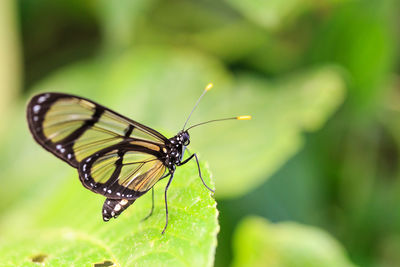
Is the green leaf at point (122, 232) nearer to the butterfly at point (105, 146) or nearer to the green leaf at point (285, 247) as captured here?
the butterfly at point (105, 146)

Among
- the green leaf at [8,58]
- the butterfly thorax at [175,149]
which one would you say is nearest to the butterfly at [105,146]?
the butterfly thorax at [175,149]

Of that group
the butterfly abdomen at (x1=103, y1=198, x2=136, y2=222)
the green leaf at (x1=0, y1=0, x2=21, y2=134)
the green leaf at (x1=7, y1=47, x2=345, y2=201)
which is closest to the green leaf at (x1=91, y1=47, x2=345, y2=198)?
the green leaf at (x1=7, y1=47, x2=345, y2=201)

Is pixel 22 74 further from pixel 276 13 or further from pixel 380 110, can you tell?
pixel 380 110

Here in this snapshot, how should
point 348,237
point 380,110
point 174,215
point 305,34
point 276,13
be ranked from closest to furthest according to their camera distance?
1. point 174,215
2. point 276,13
3. point 348,237
4. point 380,110
5. point 305,34

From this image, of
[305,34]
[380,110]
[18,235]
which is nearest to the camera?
[18,235]

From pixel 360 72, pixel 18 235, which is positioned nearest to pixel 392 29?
pixel 360 72

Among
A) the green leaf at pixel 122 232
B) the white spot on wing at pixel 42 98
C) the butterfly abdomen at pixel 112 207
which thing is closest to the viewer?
the green leaf at pixel 122 232

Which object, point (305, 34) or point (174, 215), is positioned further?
point (305, 34)

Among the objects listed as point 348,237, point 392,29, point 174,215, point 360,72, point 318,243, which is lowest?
point 348,237
